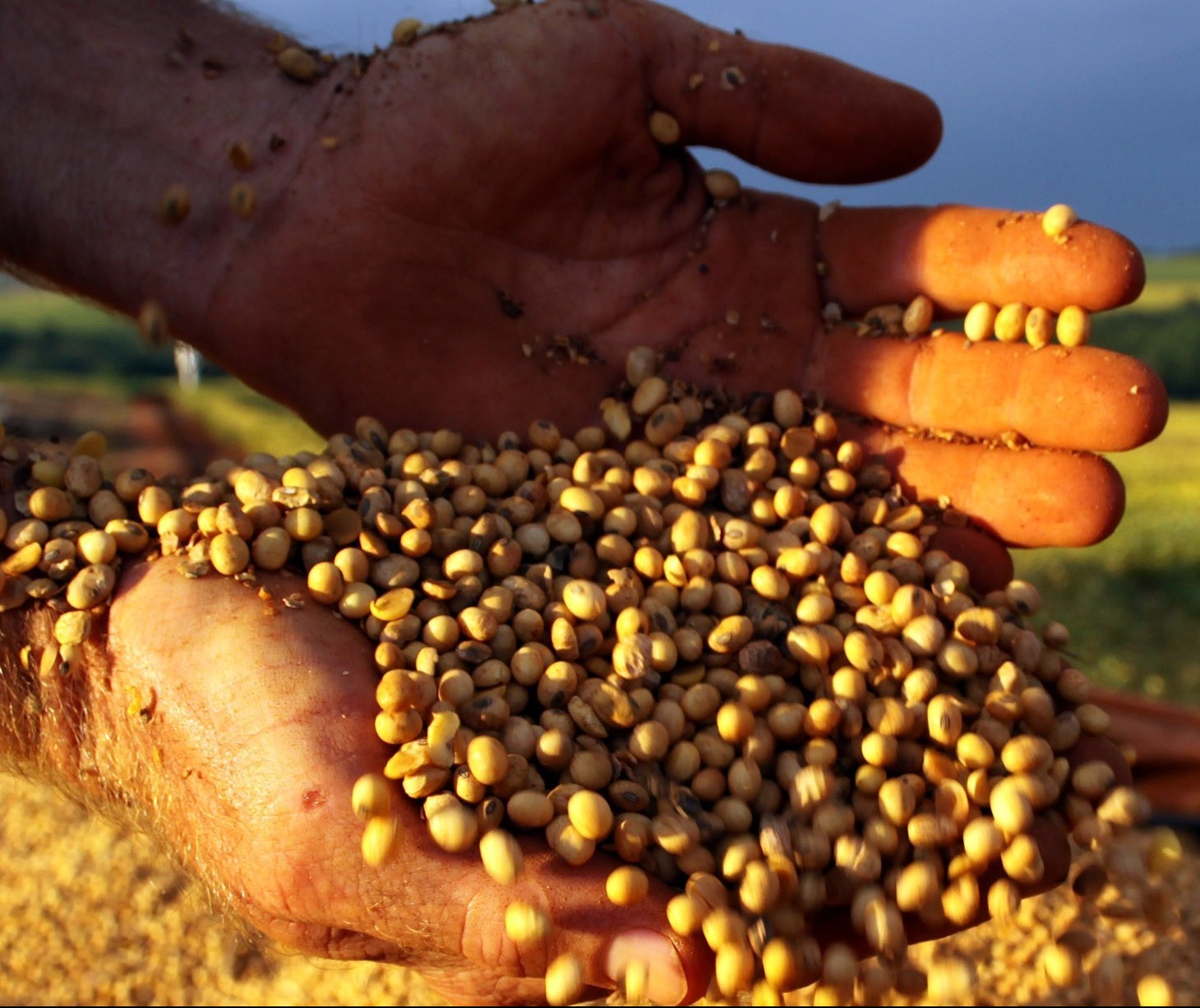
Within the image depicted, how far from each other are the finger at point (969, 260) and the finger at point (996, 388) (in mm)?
95

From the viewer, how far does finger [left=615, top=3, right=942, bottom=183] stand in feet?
6.92

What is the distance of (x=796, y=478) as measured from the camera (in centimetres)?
192

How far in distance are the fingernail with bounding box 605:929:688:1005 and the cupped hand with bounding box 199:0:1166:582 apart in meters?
0.97

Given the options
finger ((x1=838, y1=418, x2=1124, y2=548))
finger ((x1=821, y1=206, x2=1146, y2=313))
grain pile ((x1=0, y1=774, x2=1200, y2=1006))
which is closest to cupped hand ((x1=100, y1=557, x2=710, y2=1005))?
grain pile ((x1=0, y1=774, x2=1200, y2=1006))

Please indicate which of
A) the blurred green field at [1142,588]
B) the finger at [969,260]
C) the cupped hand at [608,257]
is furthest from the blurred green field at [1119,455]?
the finger at [969,260]

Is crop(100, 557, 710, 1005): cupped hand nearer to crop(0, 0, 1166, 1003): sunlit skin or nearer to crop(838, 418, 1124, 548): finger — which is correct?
crop(0, 0, 1166, 1003): sunlit skin

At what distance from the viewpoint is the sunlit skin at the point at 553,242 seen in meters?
1.94

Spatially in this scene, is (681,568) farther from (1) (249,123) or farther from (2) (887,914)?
(1) (249,123)

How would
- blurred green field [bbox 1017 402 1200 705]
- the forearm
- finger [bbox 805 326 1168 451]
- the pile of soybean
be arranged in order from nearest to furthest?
1. the pile of soybean
2. finger [bbox 805 326 1168 451]
3. the forearm
4. blurred green field [bbox 1017 402 1200 705]

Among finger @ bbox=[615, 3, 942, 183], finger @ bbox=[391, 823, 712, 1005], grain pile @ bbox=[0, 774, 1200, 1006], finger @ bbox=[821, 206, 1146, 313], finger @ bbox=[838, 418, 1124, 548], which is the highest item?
finger @ bbox=[615, 3, 942, 183]

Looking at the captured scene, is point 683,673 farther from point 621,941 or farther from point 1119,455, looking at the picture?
point 1119,455

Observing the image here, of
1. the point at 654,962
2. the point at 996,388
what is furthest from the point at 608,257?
the point at 654,962

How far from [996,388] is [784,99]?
71 centimetres

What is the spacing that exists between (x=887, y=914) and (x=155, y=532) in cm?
117
